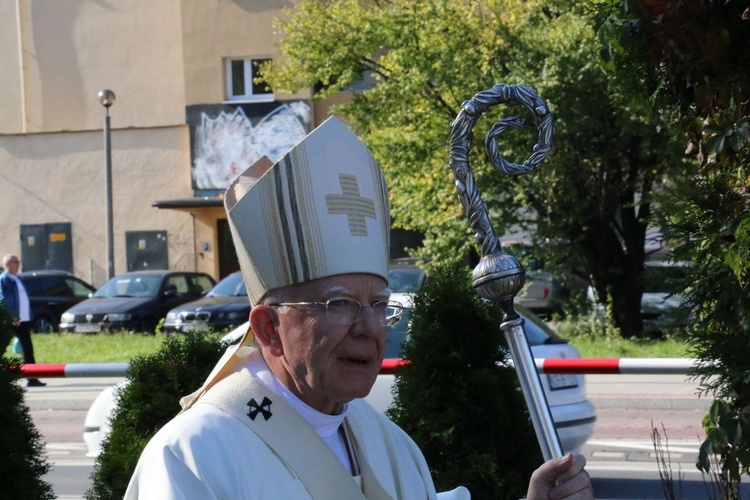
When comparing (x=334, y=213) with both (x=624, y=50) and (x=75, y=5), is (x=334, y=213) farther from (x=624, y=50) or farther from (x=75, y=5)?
(x=75, y=5)

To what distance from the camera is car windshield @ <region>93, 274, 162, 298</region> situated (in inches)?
922

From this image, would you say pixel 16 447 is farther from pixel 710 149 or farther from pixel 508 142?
pixel 508 142

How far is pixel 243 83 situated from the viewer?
30344 millimetres

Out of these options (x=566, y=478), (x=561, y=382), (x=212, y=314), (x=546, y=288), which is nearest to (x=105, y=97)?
(x=212, y=314)

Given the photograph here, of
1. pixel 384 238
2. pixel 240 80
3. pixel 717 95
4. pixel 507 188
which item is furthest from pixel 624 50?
pixel 240 80

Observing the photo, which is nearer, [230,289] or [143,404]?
[143,404]

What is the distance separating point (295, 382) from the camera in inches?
Answer: 97.8

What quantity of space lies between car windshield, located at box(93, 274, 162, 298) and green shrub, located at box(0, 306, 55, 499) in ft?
59.5

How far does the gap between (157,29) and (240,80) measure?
2.89 meters

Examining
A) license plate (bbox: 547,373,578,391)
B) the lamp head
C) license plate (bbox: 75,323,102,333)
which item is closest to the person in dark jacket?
license plate (bbox: 75,323,102,333)

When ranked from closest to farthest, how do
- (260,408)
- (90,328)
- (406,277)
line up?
(260,408)
(406,277)
(90,328)

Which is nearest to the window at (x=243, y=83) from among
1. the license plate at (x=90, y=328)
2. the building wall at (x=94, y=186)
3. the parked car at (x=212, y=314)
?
the building wall at (x=94, y=186)

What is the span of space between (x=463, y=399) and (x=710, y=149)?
1674 mm

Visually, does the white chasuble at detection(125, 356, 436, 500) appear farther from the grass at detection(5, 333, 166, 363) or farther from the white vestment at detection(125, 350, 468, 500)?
the grass at detection(5, 333, 166, 363)
